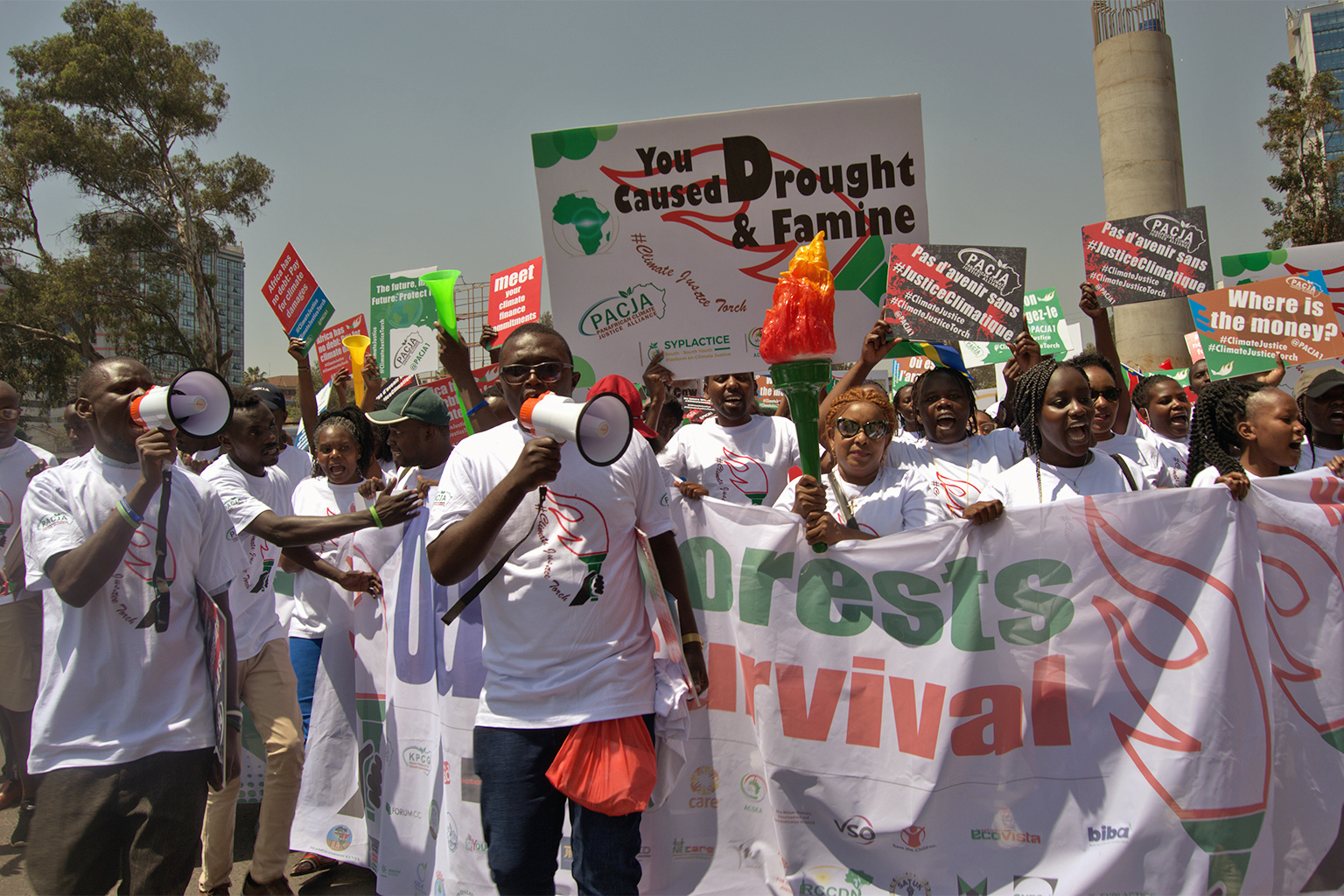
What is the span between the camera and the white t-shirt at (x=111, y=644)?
2652 mm

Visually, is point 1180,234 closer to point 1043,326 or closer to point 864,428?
point 864,428

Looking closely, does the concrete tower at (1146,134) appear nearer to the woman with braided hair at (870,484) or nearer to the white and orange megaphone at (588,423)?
the woman with braided hair at (870,484)

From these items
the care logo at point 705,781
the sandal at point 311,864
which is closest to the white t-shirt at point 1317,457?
the care logo at point 705,781

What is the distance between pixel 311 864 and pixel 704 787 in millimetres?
2059

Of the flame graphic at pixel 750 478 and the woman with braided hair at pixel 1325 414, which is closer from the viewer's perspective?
the flame graphic at pixel 750 478

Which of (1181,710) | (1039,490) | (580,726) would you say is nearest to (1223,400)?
(1039,490)

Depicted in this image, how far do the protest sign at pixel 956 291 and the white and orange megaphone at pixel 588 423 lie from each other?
8.52 ft

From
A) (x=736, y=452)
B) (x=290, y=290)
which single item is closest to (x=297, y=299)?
(x=290, y=290)

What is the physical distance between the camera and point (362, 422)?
15.1ft

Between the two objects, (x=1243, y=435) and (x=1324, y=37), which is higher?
(x=1324, y=37)

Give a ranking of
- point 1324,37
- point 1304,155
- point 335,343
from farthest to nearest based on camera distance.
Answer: point 1324,37 < point 1304,155 < point 335,343

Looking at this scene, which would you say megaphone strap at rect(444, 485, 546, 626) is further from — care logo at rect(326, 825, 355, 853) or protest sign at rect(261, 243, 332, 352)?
protest sign at rect(261, 243, 332, 352)

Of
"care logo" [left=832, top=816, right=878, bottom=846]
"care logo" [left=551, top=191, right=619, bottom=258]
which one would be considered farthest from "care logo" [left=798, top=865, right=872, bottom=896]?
"care logo" [left=551, top=191, right=619, bottom=258]

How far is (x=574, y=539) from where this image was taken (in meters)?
2.60
